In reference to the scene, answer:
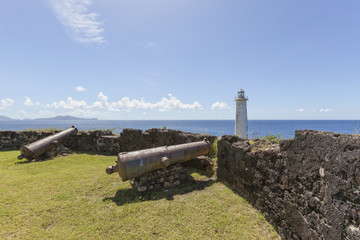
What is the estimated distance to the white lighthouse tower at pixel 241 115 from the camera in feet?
76.6

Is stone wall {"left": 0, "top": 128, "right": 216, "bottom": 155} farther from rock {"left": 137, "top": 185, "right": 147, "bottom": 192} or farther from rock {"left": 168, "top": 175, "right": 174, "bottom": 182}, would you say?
rock {"left": 137, "top": 185, "right": 147, "bottom": 192}

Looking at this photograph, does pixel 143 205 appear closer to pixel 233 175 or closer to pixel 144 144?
pixel 233 175

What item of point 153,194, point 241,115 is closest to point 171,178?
point 153,194

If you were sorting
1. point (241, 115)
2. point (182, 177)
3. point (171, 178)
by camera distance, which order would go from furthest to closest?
point (241, 115)
point (182, 177)
point (171, 178)

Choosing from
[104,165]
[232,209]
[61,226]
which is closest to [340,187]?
[232,209]

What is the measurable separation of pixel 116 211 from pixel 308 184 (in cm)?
452

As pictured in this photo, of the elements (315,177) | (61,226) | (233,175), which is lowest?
(61,226)

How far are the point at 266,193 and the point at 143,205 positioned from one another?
11.0ft

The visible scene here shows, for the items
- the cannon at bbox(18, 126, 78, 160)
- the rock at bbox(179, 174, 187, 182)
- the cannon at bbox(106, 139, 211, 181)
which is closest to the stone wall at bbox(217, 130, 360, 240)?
the rock at bbox(179, 174, 187, 182)

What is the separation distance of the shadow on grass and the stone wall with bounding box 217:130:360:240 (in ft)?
5.99

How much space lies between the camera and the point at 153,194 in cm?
544

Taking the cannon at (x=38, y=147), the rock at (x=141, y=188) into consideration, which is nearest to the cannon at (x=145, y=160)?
the rock at (x=141, y=188)

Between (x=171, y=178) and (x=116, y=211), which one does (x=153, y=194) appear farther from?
(x=116, y=211)

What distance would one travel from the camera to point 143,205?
470 centimetres
